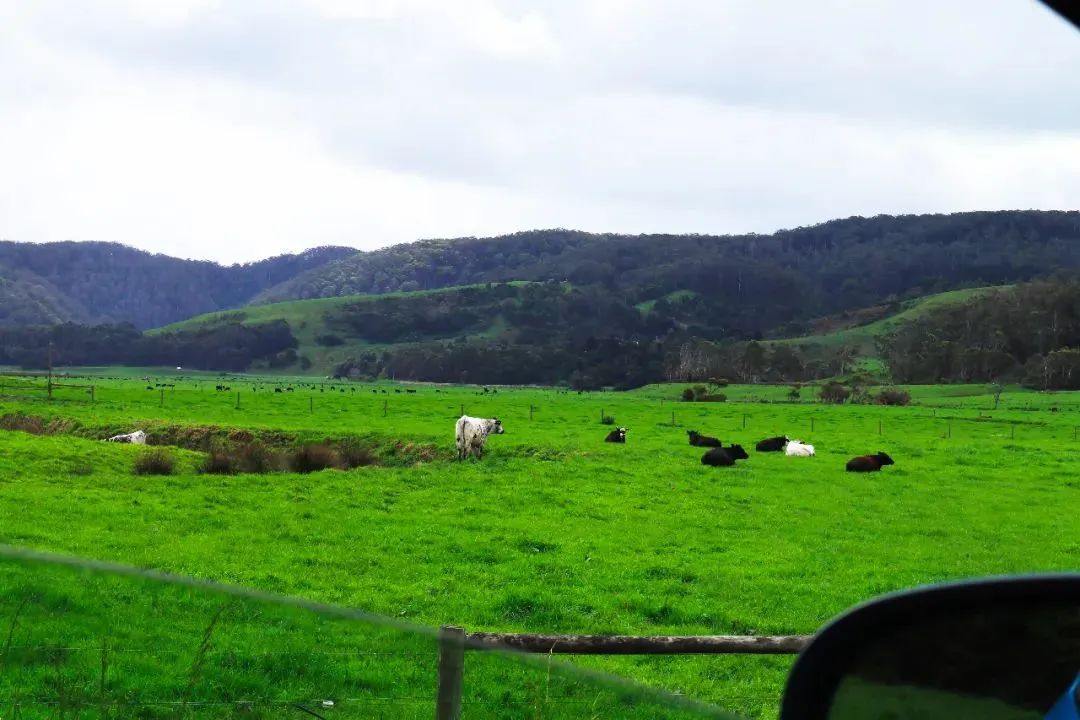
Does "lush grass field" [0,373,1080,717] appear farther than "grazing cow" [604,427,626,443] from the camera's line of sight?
No

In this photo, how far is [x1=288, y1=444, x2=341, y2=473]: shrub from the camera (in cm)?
2995

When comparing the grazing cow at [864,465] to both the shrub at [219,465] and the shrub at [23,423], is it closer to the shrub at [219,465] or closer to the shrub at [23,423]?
the shrub at [219,465]

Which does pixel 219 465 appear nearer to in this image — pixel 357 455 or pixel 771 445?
pixel 357 455

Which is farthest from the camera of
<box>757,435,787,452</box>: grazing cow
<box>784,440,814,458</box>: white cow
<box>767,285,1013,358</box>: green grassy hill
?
<box>767,285,1013,358</box>: green grassy hill

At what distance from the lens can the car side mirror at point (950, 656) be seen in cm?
113

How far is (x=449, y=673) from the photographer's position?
2051 millimetres

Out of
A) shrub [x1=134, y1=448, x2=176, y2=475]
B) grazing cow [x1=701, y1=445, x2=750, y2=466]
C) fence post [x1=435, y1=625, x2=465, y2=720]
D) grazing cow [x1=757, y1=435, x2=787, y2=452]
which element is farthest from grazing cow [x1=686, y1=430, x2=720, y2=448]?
fence post [x1=435, y1=625, x2=465, y2=720]

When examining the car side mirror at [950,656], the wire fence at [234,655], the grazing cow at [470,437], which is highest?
the car side mirror at [950,656]

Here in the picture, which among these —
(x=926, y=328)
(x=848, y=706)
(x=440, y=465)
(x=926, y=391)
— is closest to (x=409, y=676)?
(x=848, y=706)

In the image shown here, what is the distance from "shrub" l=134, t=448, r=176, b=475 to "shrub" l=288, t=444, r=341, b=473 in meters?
3.55

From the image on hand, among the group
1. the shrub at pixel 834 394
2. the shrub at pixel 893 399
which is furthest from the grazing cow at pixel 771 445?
the shrub at pixel 834 394

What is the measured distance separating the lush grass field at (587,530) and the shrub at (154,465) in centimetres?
35

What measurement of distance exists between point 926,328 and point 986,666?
520 feet

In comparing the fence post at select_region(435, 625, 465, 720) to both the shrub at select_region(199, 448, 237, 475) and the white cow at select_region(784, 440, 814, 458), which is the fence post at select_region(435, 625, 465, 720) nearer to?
the shrub at select_region(199, 448, 237, 475)
